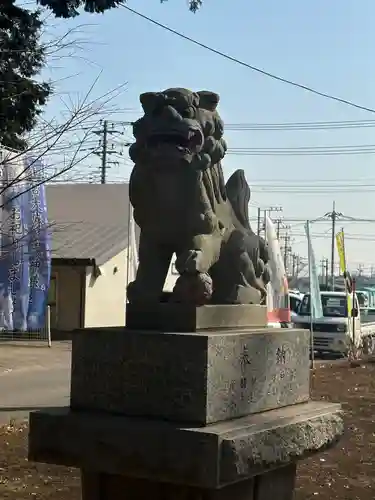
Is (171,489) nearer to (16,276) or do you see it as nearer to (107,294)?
(16,276)

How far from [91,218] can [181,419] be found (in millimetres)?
23327

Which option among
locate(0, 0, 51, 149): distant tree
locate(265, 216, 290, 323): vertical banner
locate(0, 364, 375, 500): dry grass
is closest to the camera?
locate(0, 364, 375, 500): dry grass

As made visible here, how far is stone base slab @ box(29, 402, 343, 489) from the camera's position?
341 centimetres

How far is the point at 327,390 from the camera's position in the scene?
12.6 m

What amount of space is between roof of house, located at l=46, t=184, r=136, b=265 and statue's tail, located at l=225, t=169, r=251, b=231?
1842 cm

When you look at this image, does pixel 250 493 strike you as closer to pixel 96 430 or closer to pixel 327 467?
pixel 96 430

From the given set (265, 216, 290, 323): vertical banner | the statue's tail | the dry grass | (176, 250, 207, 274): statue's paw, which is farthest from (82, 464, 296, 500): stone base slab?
(265, 216, 290, 323): vertical banner

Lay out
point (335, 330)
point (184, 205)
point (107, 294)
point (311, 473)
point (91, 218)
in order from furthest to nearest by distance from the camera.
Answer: point (91, 218)
point (107, 294)
point (335, 330)
point (311, 473)
point (184, 205)

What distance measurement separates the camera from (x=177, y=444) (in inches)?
136

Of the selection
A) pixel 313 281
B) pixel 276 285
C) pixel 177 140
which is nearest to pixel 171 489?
pixel 177 140

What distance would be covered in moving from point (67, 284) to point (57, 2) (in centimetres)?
1656

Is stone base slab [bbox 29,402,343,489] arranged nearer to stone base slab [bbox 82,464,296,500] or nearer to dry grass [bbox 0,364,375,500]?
stone base slab [bbox 82,464,296,500]

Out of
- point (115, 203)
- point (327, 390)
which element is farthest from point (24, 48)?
point (115, 203)

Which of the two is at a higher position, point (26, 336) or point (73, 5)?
point (73, 5)
